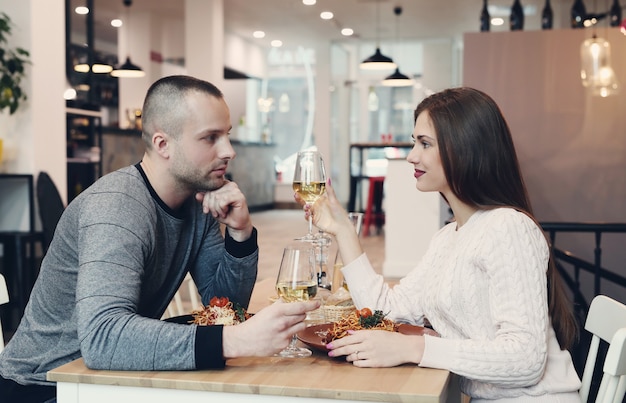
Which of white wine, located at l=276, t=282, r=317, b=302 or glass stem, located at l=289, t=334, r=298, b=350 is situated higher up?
white wine, located at l=276, t=282, r=317, b=302

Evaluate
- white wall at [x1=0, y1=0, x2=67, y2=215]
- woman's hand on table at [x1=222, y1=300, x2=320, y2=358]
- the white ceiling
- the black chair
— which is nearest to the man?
woman's hand on table at [x1=222, y1=300, x2=320, y2=358]

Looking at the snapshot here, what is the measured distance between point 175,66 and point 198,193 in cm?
1184

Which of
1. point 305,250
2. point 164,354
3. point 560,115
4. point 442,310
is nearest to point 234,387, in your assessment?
point 164,354

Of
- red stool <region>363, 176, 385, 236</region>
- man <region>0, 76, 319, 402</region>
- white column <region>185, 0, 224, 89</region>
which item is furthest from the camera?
red stool <region>363, 176, 385, 236</region>

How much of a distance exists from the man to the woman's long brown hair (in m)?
0.48

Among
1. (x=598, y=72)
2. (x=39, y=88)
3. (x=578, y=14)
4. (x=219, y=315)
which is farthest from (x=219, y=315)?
(x=578, y=14)

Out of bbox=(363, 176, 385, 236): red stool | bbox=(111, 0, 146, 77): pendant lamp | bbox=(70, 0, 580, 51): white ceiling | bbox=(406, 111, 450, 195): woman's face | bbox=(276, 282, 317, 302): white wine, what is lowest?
bbox=(363, 176, 385, 236): red stool

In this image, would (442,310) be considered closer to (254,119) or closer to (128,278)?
(128,278)

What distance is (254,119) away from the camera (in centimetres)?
1658

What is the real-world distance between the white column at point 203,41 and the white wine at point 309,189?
801 cm

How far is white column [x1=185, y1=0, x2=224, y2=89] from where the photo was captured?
9602 millimetres

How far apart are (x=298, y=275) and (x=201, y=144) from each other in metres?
0.44

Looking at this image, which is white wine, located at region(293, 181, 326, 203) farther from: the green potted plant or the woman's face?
the green potted plant

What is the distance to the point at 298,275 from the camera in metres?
1.40
